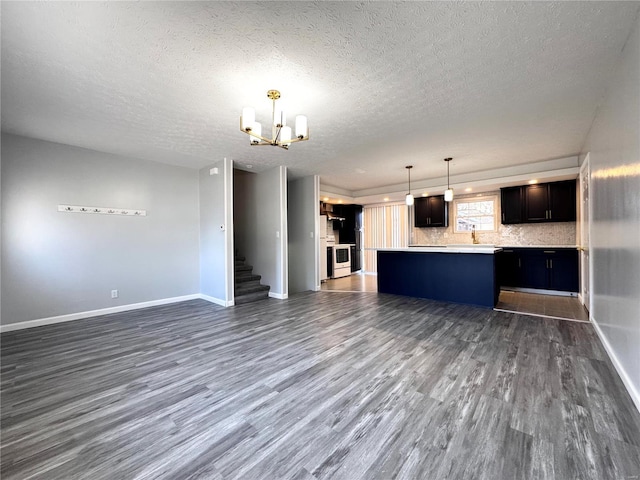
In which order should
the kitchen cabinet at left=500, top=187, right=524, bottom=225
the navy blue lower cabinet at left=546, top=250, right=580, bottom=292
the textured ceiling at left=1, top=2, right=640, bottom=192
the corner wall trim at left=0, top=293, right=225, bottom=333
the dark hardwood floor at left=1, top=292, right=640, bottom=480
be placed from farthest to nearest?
the kitchen cabinet at left=500, top=187, right=524, bottom=225 < the navy blue lower cabinet at left=546, top=250, right=580, bottom=292 < the corner wall trim at left=0, top=293, right=225, bottom=333 < the textured ceiling at left=1, top=2, right=640, bottom=192 < the dark hardwood floor at left=1, top=292, right=640, bottom=480

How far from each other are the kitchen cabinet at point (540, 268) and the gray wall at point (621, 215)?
7.45 feet

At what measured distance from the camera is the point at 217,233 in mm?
4883

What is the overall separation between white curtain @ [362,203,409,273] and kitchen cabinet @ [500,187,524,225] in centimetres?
236

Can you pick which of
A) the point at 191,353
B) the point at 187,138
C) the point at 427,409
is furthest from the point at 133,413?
the point at 187,138

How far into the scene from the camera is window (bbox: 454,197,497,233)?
6.39 meters

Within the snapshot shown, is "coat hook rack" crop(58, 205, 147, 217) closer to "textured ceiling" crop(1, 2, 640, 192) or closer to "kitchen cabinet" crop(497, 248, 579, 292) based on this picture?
"textured ceiling" crop(1, 2, 640, 192)

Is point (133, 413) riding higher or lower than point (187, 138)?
lower

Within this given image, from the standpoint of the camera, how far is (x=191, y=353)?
271 centimetres

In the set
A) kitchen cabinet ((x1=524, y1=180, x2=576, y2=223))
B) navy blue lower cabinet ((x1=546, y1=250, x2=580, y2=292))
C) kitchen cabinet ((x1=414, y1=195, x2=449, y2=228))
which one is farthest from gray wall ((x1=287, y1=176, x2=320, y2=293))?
navy blue lower cabinet ((x1=546, y1=250, x2=580, y2=292))

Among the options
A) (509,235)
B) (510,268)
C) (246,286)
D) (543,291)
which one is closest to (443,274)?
(510,268)

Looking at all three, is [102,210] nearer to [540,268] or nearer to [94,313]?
[94,313]

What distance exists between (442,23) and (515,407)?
2621 millimetres

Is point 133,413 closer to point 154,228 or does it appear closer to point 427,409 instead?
point 427,409

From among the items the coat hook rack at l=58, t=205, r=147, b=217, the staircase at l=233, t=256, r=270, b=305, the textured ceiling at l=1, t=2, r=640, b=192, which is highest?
the textured ceiling at l=1, t=2, r=640, b=192
